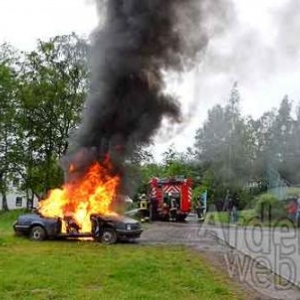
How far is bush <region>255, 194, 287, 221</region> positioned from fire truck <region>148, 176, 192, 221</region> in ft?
14.1

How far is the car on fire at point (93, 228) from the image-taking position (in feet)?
57.2

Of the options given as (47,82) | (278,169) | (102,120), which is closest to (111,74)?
(102,120)

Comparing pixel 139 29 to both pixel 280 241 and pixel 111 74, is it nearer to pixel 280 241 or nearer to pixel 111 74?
pixel 111 74

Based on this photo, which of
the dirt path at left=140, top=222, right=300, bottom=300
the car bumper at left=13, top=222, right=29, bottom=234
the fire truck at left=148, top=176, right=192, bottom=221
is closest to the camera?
the dirt path at left=140, top=222, right=300, bottom=300

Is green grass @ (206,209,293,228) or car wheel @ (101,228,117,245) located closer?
car wheel @ (101,228,117,245)

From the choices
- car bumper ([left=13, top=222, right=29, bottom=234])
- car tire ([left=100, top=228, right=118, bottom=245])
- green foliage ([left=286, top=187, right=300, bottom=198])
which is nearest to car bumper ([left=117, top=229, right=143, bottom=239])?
car tire ([left=100, top=228, right=118, bottom=245])

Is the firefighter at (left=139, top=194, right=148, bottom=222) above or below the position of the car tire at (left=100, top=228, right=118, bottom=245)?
above

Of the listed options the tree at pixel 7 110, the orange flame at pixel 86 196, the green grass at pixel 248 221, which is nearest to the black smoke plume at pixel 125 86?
the orange flame at pixel 86 196

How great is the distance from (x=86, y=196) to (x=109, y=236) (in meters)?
2.17

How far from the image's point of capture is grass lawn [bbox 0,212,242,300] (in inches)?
346

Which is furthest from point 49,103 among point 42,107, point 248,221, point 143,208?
point 248,221

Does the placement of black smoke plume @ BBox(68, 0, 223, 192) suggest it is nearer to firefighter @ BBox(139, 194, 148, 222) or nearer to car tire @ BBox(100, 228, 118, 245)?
car tire @ BBox(100, 228, 118, 245)

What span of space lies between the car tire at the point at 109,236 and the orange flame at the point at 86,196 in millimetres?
1112

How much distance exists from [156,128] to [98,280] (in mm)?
10747
